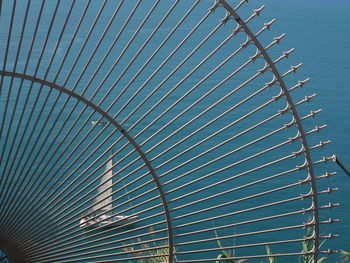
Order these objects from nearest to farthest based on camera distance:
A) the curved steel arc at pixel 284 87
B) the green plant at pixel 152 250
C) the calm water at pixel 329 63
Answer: the curved steel arc at pixel 284 87, the green plant at pixel 152 250, the calm water at pixel 329 63

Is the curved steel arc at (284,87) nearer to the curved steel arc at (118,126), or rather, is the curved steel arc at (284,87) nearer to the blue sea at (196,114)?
the curved steel arc at (118,126)

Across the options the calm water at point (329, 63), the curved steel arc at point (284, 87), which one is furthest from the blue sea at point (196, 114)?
the curved steel arc at point (284, 87)

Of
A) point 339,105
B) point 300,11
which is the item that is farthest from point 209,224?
point 300,11

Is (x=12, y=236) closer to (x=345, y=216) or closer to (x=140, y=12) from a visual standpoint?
(x=345, y=216)

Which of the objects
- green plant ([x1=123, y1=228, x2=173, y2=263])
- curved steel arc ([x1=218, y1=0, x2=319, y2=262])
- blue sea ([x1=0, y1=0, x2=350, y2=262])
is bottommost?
green plant ([x1=123, y1=228, x2=173, y2=263])

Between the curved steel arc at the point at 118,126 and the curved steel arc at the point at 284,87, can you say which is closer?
the curved steel arc at the point at 284,87

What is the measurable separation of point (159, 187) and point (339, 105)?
32.7 meters

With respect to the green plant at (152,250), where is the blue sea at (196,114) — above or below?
above

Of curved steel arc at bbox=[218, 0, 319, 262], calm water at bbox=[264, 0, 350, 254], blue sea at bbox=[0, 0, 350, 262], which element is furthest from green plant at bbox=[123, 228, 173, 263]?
calm water at bbox=[264, 0, 350, 254]

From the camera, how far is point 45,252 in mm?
3785

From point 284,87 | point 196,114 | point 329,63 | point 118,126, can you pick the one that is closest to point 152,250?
point 118,126

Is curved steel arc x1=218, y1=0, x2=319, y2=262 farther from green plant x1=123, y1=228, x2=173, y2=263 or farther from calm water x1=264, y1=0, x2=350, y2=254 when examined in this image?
calm water x1=264, y1=0, x2=350, y2=254

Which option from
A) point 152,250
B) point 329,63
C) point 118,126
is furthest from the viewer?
point 329,63

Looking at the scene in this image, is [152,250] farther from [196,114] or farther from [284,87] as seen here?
[196,114]
